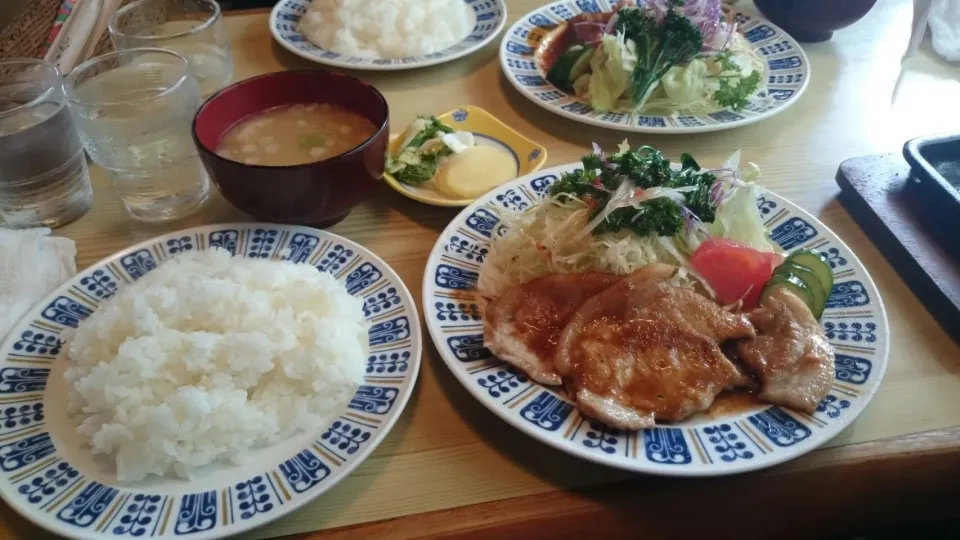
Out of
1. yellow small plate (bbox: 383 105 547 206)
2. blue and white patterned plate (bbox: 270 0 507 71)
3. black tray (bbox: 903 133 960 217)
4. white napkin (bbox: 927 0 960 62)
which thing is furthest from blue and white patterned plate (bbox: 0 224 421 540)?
white napkin (bbox: 927 0 960 62)

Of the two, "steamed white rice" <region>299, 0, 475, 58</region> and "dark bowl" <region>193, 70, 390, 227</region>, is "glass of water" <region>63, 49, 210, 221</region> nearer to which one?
"dark bowl" <region>193, 70, 390, 227</region>

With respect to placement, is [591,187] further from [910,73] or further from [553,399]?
[910,73]

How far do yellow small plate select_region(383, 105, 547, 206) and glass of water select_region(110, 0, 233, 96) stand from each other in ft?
2.25

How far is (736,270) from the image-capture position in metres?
1.46

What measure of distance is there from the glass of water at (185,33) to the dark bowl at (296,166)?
0.41m

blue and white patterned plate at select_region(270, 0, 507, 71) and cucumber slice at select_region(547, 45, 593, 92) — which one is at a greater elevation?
cucumber slice at select_region(547, 45, 593, 92)

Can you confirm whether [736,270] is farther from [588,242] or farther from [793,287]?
[588,242]

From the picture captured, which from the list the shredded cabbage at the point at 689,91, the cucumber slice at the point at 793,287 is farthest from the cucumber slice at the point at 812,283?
the shredded cabbage at the point at 689,91

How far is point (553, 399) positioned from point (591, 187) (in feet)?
1.79

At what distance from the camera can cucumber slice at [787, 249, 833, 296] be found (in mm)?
1411

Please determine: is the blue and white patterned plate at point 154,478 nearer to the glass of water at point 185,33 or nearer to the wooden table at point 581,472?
the wooden table at point 581,472

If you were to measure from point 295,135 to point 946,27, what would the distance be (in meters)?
2.28

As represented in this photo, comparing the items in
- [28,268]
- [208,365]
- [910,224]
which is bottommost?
[28,268]

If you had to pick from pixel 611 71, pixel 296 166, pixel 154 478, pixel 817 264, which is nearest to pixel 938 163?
pixel 817 264
